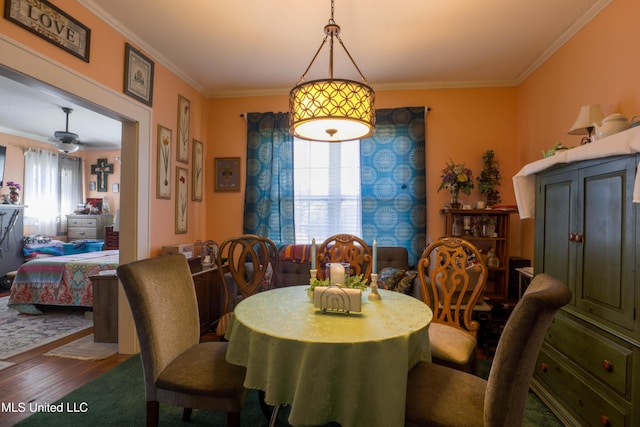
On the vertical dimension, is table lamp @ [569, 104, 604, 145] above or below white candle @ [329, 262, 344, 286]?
above

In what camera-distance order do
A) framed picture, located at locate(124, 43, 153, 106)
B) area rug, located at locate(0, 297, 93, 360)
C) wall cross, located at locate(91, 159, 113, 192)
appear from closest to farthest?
framed picture, located at locate(124, 43, 153, 106), area rug, located at locate(0, 297, 93, 360), wall cross, located at locate(91, 159, 113, 192)

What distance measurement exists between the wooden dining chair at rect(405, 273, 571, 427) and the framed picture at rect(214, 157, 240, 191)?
3.13 metres

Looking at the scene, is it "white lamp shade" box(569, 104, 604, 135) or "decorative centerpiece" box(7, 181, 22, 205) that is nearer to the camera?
"white lamp shade" box(569, 104, 604, 135)

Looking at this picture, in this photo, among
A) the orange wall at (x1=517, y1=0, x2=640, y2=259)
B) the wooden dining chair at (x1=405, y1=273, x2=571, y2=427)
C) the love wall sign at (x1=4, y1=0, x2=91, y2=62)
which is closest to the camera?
the wooden dining chair at (x1=405, y1=273, x2=571, y2=427)

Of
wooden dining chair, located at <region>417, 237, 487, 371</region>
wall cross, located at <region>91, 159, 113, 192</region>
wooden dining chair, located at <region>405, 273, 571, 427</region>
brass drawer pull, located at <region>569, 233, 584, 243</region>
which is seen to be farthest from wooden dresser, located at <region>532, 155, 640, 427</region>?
wall cross, located at <region>91, 159, 113, 192</region>

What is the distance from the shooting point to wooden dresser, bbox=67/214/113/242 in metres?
6.29

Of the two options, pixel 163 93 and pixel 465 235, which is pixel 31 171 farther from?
pixel 465 235

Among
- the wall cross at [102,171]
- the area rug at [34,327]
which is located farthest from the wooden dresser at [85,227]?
the area rug at [34,327]

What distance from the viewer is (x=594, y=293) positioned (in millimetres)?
1678

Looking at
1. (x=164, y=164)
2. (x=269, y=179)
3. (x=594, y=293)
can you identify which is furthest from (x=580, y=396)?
(x=164, y=164)

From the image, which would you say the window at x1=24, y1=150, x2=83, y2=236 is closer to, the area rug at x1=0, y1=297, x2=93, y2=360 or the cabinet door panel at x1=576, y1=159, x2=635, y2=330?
the area rug at x1=0, y1=297, x2=93, y2=360

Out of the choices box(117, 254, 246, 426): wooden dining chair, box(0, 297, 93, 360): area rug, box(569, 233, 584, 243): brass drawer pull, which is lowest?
box(0, 297, 93, 360): area rug

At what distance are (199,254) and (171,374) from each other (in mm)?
2314

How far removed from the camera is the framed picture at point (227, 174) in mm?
3926
